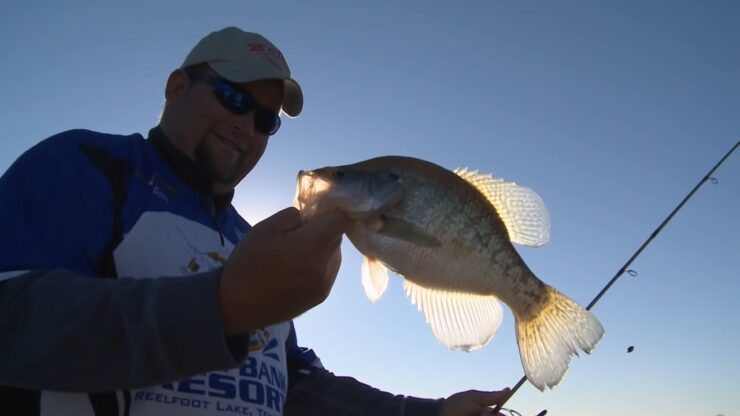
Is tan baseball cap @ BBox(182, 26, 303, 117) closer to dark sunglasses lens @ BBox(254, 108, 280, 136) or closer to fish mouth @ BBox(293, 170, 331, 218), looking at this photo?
dark sunglasses lens @ BBox(254, 108, 280, 136)

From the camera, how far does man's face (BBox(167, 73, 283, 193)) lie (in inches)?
123

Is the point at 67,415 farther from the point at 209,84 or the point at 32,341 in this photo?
the point at 209,84

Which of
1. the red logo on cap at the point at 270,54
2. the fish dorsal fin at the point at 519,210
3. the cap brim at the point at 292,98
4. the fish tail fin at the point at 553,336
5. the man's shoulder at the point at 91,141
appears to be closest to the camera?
the man's shoulder at the point at 91,141

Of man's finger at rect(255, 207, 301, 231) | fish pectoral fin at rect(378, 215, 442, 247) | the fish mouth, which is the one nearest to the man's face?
the fish mouth

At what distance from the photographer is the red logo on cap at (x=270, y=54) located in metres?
3.43

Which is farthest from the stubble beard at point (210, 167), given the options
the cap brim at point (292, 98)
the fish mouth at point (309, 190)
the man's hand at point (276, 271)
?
the man's hand at point (276, 271)

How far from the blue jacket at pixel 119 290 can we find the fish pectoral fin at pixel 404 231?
33.9 inches

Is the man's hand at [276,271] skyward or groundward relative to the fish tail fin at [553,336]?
groundward

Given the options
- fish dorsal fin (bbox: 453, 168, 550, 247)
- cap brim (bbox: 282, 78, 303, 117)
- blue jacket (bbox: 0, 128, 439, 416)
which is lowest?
blue jacket (bbox: 0, 128, 439, 416)

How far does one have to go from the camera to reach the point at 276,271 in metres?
1.55

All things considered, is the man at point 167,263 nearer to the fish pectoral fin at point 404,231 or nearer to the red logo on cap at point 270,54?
the red logo on cap at point 270,54

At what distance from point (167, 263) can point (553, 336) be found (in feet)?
6.39

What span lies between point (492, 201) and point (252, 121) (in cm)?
147

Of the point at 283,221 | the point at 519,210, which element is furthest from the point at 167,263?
the point at 519,210
